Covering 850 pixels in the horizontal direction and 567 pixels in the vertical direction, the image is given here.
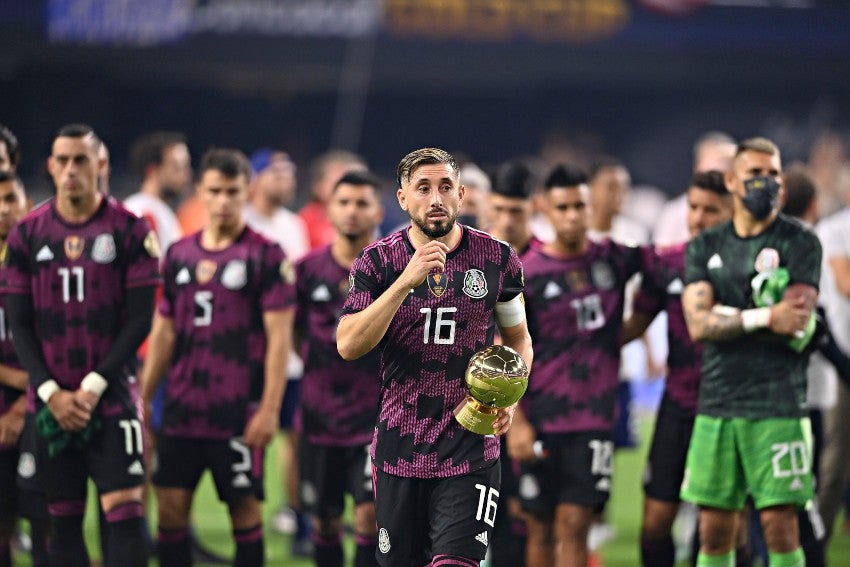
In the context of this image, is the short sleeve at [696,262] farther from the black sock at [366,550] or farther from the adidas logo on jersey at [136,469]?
the adidas logo on jersey at [136,469]

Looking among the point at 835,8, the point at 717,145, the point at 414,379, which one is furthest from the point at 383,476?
the point at 835,8

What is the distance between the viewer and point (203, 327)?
7020 millimetres

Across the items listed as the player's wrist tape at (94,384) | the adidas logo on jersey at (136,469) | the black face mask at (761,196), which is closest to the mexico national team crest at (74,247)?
the player's wrist tape at (94,384)

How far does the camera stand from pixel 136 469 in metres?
6.37

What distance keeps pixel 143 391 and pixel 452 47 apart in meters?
13.4

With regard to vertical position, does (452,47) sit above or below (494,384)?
above

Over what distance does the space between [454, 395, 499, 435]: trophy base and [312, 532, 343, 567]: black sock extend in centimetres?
233

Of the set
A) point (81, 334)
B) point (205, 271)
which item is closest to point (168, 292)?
point (205, 271)

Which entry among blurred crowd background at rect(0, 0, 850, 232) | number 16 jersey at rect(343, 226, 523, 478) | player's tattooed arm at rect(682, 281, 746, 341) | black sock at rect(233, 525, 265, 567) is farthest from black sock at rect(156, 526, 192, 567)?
blurred crowd background at rect(0, 0, 850, 232)

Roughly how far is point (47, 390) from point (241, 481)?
1.17 meters

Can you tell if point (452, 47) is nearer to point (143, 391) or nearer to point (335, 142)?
point (335, 142)

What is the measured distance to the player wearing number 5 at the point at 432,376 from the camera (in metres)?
5.16

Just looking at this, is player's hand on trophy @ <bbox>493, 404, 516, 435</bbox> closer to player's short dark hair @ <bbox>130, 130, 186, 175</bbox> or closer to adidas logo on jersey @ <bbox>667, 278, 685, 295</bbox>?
adidas logo on jersey @ <bbox>667, 278, 685, 295</bbox>

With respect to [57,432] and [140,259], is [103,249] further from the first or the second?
[57,432]
